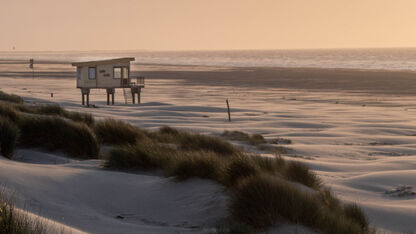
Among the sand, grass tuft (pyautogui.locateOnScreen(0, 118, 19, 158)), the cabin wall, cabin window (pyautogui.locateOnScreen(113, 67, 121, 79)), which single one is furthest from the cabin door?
grass tuft (pyautogui.locateOnScreen(0, 118, 19, 158))

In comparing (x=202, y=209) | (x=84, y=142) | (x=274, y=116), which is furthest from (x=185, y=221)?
(x=274, y=116)

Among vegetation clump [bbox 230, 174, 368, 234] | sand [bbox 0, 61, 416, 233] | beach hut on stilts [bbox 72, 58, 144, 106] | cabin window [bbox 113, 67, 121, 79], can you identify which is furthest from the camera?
cabin window [bbox 113, 67, 121, 79]

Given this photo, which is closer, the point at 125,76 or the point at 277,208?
the point at 277,208

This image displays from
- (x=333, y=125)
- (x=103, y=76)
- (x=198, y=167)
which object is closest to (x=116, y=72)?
(x=103, y=76)

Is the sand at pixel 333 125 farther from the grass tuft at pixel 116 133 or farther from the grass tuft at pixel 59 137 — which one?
the grass tuft at pixel 116 133

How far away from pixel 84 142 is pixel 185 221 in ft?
17.8

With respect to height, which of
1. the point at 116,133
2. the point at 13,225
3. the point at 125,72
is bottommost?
the point at 125,72

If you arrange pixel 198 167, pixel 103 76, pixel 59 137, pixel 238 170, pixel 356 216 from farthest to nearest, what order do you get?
1. pixel 103 76
2. pixel 59 137
3. pixel 198 167
4. pixel 238 170
5. pixel 356 216

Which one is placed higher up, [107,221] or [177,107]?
[107,221]

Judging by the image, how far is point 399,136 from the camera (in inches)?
840

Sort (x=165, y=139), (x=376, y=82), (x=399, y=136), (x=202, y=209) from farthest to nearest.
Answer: (x=376, y=82) → (x=399, y=136) → (x=165, y=139) → (x=202, y=209)

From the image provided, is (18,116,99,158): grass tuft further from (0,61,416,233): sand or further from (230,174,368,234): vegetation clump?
(230,174,368,234): vegetation clump

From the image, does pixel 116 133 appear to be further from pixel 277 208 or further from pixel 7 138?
pixel 277 208

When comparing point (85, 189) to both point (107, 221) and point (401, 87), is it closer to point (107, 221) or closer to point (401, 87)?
point (107, 221)
